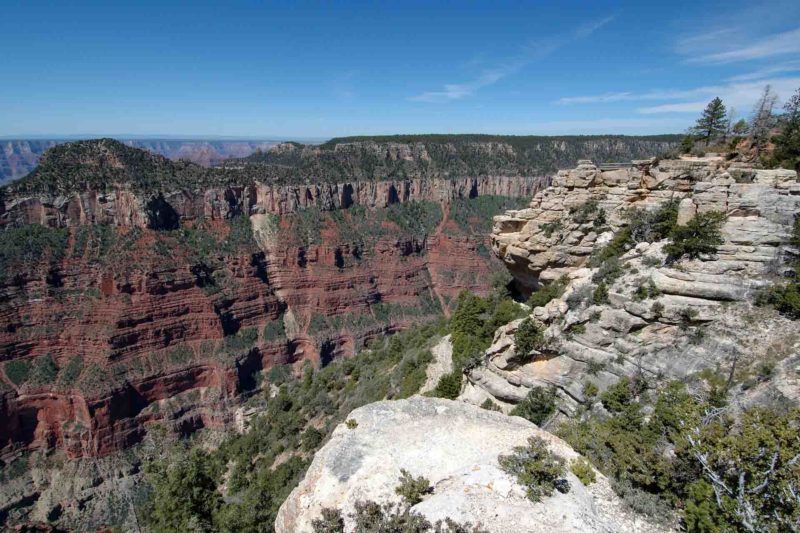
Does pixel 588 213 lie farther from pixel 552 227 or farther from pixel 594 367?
pixel 594 367

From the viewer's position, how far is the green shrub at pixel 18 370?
57.1 meters

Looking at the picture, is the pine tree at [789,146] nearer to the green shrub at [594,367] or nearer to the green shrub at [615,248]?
the green shrub at [615,248]

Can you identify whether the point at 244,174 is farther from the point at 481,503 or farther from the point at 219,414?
the point at 481,503

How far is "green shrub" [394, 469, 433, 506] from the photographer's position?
13312mm

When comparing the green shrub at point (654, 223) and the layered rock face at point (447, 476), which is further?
the green shrub at point (654, 223)

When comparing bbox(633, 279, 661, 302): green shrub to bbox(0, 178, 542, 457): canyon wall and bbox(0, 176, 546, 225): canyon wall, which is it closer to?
bbox(0, 178, 542, 457): canyon wall

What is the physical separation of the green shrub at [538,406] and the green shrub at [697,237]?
29.5ft

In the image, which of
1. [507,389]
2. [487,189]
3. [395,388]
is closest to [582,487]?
[507,389]

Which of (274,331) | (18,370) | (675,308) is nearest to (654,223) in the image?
(675,308)

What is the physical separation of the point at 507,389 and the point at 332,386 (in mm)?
25135

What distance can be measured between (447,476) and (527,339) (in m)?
9.53

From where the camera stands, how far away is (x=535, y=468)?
536 inches

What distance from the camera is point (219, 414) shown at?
213ft

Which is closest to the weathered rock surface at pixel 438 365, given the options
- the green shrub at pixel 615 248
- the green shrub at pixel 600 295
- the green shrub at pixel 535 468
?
the green shrub at pixel 615 248
